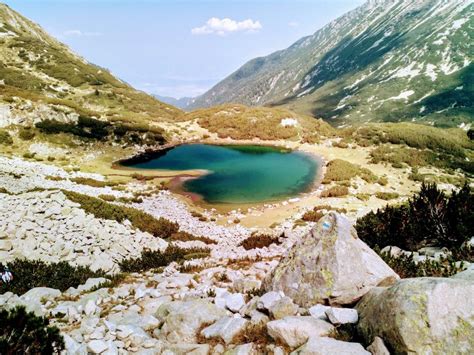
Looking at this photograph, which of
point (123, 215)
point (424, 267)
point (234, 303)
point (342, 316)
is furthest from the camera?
point (123, 215)

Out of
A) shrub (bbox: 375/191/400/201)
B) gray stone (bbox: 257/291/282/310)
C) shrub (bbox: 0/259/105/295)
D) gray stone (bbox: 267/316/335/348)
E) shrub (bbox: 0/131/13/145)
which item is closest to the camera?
gray stone (bbox: 267/316/335/348)

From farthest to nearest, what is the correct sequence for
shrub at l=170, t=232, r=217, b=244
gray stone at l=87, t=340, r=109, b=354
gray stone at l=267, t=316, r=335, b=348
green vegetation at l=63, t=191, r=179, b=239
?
shrub at l=170, t=232, r=217, b=244 < green vegetation at l=63, t=191, r=179, b=239 < gray stone at l=87, t=340, r=109, b=354 < gray stone at l=267, t=316, r=335, b=348

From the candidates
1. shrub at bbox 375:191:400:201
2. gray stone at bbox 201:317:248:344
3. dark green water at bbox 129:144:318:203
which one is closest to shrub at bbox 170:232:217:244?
dark green water at bbox 129:144:318:203

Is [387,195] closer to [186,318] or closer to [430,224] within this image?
[430,224]

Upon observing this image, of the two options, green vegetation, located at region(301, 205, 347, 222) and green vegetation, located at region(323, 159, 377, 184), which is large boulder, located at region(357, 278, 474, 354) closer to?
green vegetation, located at region(301, 205, 347, 222)

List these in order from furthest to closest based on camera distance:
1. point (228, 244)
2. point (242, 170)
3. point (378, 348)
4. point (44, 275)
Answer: point (242, 170) < point (228, 244) < point (44, 275) < point (378, 348)

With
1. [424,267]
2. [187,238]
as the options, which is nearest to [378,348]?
[424,267]

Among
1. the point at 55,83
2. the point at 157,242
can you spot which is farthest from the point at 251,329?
the point at 55,83
